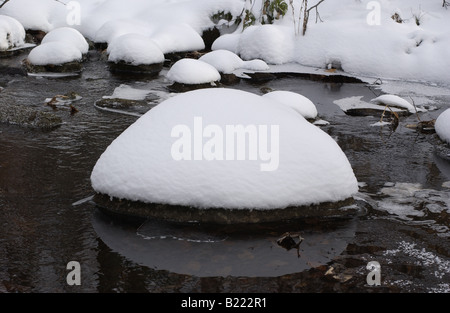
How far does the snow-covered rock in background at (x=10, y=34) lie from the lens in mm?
11406

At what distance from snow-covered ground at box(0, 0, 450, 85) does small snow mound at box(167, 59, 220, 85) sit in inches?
99.7

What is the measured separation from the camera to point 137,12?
14.0 m

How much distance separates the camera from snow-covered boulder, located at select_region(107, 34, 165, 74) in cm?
1034

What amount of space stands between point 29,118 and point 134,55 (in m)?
3.75

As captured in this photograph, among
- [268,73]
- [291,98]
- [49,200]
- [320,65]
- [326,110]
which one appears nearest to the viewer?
[49,200]

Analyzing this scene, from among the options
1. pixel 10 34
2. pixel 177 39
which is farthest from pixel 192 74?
pixel 10 34

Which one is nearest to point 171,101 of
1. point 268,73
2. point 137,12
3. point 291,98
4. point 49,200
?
point 49,200

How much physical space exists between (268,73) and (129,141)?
643 cm

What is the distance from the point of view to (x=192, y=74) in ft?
A: 30.2

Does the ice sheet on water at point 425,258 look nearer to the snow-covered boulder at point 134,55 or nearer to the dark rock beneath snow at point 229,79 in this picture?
the dark rock beneath snow at point 229,79

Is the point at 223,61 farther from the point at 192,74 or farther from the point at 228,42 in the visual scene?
the point at 228,42

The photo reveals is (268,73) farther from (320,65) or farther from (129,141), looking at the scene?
(129,141)

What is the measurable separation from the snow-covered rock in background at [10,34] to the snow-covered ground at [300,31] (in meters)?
1.17

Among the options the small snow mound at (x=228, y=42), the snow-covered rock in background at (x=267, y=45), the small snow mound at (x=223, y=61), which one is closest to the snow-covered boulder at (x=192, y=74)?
the small snow mound at (x=223, y=61)
